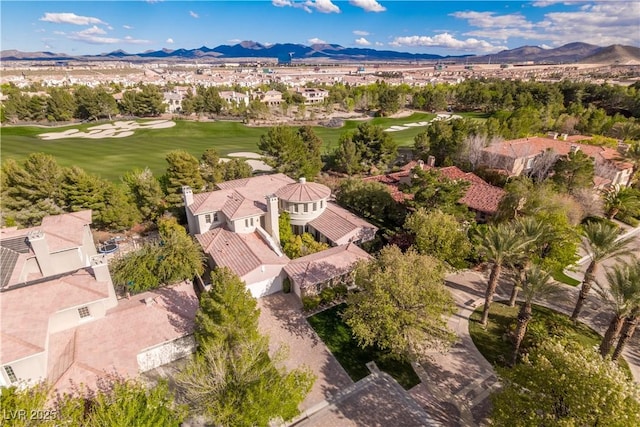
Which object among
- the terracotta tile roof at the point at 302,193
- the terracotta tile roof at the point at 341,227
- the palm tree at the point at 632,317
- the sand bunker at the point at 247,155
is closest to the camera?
the palm tree at the point at 632,317

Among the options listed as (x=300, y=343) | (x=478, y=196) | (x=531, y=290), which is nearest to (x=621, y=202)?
(x=478, y=196)

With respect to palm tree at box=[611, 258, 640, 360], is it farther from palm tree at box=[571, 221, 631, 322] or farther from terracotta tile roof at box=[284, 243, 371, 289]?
terracotta tile roof at box=[284, 243, 371, 289]

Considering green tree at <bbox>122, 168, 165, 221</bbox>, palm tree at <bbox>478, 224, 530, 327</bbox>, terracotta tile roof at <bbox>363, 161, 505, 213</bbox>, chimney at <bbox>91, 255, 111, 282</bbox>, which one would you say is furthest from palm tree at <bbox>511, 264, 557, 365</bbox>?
green tree at <bbox>122, 168, 165, 221</bbox>

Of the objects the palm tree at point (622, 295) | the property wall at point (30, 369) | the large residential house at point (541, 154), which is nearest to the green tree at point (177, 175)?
the property wall at point (30, 369)

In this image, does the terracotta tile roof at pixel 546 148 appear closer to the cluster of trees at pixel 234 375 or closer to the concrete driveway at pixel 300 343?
the concrete driveway at pixel 300 343

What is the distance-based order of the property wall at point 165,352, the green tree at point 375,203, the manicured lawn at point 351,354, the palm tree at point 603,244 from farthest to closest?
1. the green tree at point 375,203
2. the palm tree at point 603,244
3. the manicured lawn at point 351,354
4. the property wall at point 165,352

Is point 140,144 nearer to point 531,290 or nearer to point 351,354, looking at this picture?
point 351,354

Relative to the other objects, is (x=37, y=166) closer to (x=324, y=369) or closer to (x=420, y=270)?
(x=324, y=369)
